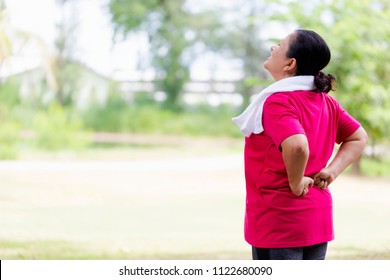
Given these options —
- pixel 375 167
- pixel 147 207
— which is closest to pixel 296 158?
pixel 147 207

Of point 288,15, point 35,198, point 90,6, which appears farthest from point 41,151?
point 288,15

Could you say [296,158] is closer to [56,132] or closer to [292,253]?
[292,253]

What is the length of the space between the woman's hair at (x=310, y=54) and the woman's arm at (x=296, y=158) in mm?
149

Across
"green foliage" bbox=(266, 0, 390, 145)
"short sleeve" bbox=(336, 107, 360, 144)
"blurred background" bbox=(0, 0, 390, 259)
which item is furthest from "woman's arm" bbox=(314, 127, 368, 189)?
"green foliage" bbox=(266, 0, 390, 145)

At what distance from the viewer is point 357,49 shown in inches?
237

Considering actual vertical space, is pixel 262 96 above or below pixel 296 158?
above

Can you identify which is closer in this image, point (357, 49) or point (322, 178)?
point (322, 178)

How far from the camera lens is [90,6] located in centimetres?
855

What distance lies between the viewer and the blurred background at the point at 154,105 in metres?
5.27

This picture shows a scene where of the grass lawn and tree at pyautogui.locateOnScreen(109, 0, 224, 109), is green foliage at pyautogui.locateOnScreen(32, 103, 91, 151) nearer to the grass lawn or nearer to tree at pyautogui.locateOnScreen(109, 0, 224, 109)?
the grass lawn

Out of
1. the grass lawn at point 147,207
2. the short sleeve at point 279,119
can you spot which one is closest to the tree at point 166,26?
the grass lawn at point 147,207

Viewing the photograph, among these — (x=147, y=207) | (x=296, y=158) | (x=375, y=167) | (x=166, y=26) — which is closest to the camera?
(x=296, y=158)

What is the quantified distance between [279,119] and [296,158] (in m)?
0.08

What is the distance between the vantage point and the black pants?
1278 mm
